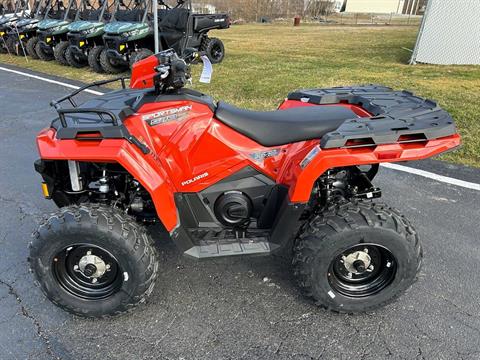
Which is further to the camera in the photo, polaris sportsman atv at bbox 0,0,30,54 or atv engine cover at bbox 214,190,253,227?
polaris sportsman atv at bbox 0,0,30,54

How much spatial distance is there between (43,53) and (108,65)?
3.90 meters

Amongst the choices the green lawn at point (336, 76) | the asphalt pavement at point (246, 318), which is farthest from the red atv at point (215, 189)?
Result: the green lawn at point (336, 76)

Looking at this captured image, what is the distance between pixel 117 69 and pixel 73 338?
31.5 ft

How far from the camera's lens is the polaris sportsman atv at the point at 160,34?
10316 millimetres

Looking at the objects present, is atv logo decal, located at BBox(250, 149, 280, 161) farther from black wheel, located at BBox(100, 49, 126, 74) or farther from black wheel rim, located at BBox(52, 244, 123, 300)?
black wheel, located at BBox(100, 49, 126, 74)

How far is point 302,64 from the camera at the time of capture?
11.7m

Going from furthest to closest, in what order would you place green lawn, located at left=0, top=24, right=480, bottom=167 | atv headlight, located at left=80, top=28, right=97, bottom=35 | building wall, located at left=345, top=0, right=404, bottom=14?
building wall, located at left=345, top=0, right=404, bottom=14, atv headlight, located at left=80, top=28, right=97, bottom=35, green lawn, located at left=0, top=24, right=480, bottom=167

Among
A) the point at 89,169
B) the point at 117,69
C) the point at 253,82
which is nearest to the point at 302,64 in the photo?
the point at 253,82

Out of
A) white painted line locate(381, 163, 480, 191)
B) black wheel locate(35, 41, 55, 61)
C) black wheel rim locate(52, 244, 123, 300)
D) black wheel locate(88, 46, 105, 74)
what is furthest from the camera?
black wheel locate(35, 41, 55, 61)

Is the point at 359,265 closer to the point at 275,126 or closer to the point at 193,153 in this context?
the point at 275,126

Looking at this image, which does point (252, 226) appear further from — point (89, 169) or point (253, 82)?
point (253, 82)

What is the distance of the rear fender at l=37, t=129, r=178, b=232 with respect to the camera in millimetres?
2258

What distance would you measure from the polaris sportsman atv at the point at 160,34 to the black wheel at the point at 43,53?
99.4 inches

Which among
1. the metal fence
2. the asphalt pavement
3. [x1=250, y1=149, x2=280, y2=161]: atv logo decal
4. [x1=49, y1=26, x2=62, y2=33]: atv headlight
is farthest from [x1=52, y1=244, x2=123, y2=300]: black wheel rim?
[x1=49, y1=26, x2=62, y2=33]: atv headlight
